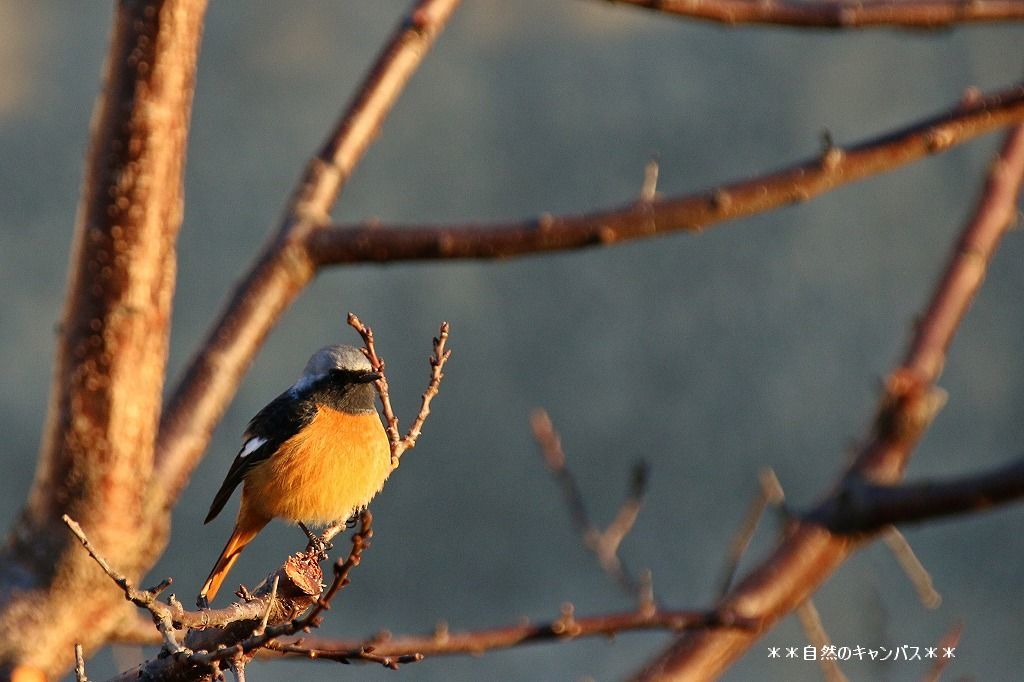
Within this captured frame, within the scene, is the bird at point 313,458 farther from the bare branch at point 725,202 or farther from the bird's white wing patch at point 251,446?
the bare branch at point 725,202

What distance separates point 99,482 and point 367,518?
473 millimetres

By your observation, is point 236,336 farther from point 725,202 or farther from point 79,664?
point 725,202

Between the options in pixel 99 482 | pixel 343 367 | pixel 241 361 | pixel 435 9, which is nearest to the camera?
pixel 99 482

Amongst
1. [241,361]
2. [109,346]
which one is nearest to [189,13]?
[109,346]

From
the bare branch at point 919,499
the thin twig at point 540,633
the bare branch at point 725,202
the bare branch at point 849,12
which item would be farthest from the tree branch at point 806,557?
the bare branch at point 919,499

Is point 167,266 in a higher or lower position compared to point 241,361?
higher

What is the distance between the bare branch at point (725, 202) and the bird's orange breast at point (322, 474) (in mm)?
1769

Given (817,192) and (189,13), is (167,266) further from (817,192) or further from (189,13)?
(817,192)

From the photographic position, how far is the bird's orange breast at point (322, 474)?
3.45 meters

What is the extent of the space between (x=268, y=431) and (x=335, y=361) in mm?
318

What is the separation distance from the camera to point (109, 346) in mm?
1554

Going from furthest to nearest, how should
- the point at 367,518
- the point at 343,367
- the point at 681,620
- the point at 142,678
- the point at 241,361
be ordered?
the point at 343,367 → the point at 241,361 → the point at 681,620 → the point at 142,678 → the point at 367,518

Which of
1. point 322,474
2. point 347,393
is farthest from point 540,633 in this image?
point 347,393

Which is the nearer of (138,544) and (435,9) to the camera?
(138,544)
